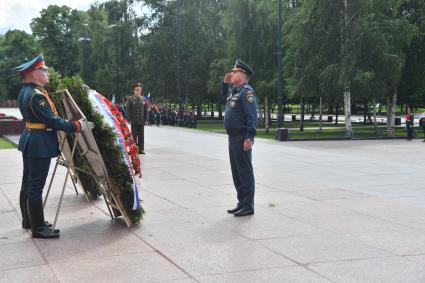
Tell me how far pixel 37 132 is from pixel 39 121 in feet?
0.40

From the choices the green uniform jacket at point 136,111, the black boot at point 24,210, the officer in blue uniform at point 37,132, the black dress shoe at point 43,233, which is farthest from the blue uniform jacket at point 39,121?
the green uniform jacket at point 136,111

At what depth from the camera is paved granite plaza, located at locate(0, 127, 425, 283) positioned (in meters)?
4.95

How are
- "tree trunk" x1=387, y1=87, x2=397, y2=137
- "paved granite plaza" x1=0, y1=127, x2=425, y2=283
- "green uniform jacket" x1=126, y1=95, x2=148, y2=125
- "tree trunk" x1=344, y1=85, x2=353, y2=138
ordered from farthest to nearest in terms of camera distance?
"tree trunk" x1=387, y1=87, x2=397, y2=137
"tree trunk" x1=344, y1=85, x2=353, y2=138
"green uniform jacket" x1=126, y1=95, x2=148, y2=125
"paved granite plaza" x1=0, y1=127, x2=425, y2=283

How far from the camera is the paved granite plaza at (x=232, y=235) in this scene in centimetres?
495

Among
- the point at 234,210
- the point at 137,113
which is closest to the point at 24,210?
the point at 234,210

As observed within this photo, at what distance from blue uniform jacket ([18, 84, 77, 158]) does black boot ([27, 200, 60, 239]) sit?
555 mm

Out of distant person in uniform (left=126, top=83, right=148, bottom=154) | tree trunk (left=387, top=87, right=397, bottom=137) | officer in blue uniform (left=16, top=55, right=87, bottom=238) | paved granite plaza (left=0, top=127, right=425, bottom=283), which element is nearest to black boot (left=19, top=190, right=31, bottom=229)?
paved granite plaza (left=0, top=127, right=425, bottom=283)

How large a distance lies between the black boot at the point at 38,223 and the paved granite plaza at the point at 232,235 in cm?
13

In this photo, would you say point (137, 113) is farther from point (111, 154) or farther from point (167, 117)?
point (167, 117)

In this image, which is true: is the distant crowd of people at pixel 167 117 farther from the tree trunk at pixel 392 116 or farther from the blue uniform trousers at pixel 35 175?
the blue uniform trousers at pixel 35 175

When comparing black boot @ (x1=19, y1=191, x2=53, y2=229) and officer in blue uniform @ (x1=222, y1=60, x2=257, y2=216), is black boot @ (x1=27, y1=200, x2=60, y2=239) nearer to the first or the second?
black boot @ (x1=19, y1=191, x2=53, y2=229)

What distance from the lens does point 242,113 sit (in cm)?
737

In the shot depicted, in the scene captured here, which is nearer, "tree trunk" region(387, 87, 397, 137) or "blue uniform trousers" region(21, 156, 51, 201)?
"blue uniform trousers" region(21, 156, 51, 201)

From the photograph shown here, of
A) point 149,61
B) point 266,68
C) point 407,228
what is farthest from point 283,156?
point 149,61
